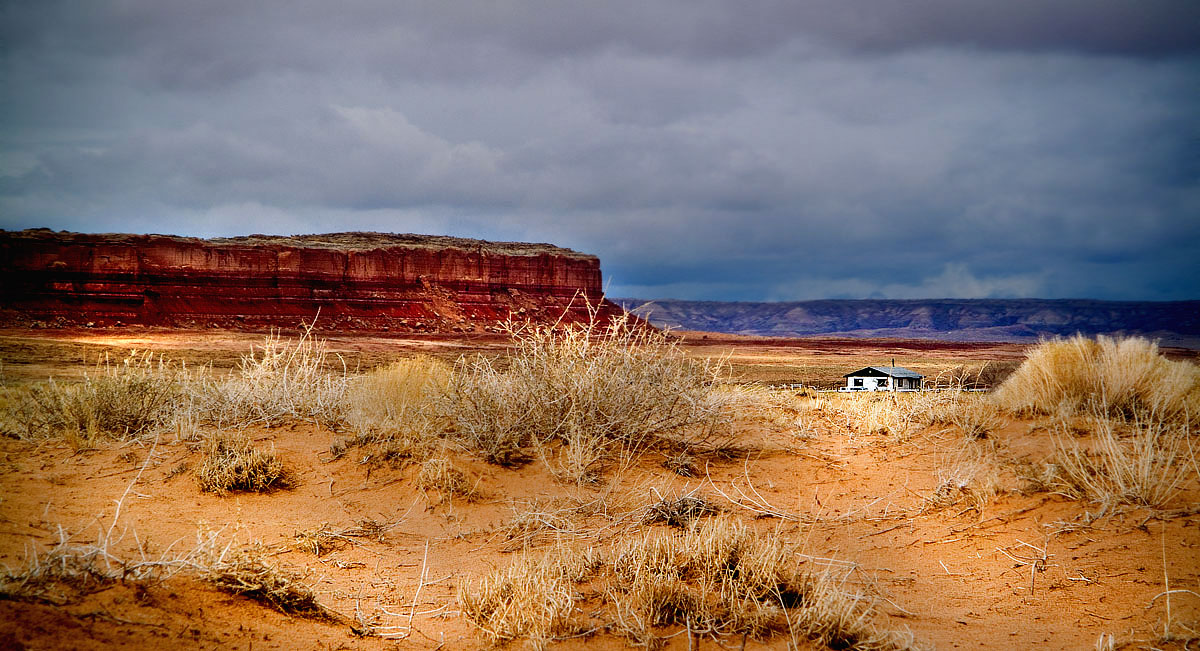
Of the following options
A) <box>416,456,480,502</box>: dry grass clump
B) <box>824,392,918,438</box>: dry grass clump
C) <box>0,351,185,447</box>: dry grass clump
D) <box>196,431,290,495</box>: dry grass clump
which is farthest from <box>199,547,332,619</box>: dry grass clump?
<box>824,392,918,438</box>: dry grass clump

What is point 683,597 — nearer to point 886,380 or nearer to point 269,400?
point 269,400

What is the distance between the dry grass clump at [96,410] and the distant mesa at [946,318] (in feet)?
192

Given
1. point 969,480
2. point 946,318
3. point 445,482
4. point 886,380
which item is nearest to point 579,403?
point 445,482

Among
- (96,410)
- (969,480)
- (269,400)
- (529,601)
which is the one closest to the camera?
(529,601)

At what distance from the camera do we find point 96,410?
24.2 feet

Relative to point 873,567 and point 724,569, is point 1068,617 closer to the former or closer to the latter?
point 873,567

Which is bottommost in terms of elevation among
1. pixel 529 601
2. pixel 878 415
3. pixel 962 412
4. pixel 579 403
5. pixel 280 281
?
pixel 529 601

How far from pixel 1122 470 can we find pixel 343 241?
52.7 metres

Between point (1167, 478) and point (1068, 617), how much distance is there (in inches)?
82.7

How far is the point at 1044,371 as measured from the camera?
7.99 m

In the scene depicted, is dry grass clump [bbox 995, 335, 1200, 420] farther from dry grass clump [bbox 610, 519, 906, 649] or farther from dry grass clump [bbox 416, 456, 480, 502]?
dry grass clump [bbox 416, 456, 480, 502]

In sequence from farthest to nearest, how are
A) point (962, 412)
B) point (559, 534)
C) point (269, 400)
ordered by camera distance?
point (269, 400), point (962, 412), point (559, 534)

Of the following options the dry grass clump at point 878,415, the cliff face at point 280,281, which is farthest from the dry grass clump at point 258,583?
the cliff face at point 280,281

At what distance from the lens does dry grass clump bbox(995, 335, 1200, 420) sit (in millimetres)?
7105
